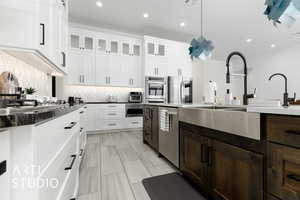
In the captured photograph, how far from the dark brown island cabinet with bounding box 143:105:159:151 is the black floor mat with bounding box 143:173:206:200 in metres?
0.80

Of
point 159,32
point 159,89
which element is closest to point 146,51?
point 159,32

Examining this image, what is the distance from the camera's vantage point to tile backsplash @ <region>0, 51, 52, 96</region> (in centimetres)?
129

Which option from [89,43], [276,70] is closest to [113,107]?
[89,43]

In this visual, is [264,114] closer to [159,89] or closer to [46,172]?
[46,172]

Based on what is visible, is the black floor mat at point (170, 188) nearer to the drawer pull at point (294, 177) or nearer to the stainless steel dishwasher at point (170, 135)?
the stainless steel dishwasher at point (170, 135)

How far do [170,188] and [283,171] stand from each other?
43.5 inches

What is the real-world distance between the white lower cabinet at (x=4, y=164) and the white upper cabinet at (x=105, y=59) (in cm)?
404

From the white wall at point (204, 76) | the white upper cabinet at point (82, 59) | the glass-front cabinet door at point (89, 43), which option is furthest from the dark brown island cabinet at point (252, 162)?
the glass-front cabinet door at point (89, 43)

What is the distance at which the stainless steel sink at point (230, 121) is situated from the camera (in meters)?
0.86

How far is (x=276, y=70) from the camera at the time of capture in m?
5.81

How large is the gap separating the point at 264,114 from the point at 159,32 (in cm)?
451

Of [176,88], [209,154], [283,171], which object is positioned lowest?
[209,154]

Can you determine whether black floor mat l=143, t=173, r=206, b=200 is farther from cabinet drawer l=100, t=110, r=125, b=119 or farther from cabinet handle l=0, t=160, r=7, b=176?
cabinet drawer l=100, t=110, r=125, b=119
